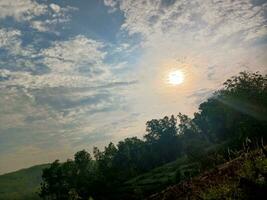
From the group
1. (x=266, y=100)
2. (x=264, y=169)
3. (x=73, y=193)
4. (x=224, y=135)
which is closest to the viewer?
(x=264, y=169)

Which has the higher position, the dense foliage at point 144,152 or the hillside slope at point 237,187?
the dense foliage at point 144,152

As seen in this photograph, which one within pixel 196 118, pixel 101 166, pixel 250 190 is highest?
pixel 196 118

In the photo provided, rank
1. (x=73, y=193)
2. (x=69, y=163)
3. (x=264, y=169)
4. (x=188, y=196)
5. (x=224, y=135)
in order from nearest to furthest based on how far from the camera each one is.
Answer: (x=264, y=169) < (x=188, y=196) < (x=73, y=193) < (x=224, y=135) < (x=69, y=163)

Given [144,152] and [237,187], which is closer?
[237,187]

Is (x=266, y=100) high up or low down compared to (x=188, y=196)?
up

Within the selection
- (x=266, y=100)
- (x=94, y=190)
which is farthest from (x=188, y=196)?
(x=94, y=190)

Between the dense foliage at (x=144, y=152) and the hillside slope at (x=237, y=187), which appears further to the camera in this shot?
the dense foliage at (x=144, y=152)

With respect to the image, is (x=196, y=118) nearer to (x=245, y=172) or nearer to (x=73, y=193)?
(x=73, y=193)

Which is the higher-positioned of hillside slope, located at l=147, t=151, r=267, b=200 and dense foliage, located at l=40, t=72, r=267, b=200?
dense foliage, located at l=40, t=72, r=267, b=200

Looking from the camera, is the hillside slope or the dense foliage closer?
the hillside slope

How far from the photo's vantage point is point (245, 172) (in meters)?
14.6

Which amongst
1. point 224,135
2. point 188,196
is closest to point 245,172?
point 188,196

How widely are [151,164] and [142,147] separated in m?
10.6

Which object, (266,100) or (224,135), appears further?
(224,135)
